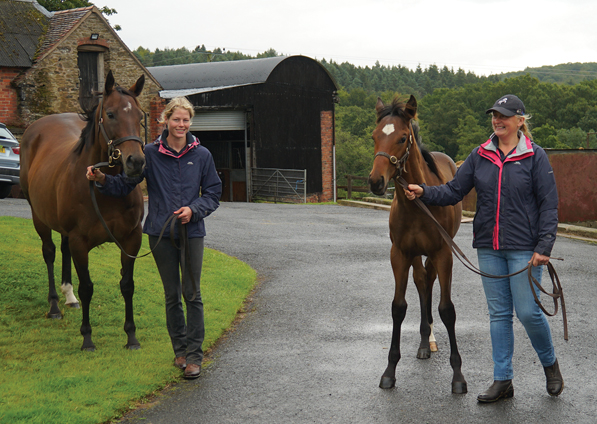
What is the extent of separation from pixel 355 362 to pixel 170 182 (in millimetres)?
2298

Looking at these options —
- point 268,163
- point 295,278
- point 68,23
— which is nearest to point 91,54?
point 68,23

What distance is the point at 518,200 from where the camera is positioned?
423 centimetres

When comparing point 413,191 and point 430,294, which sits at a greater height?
point 413,191

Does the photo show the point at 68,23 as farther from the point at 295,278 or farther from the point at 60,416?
the point at 60,416

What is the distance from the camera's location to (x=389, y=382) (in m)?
4.61

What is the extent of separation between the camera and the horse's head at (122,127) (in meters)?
4.59

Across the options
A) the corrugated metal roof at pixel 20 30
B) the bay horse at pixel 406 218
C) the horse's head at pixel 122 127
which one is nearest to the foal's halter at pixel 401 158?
the bay horse at pixel 406 218

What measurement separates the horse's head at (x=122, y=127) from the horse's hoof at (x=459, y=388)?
2978mm

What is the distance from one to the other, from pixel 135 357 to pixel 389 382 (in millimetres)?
2318

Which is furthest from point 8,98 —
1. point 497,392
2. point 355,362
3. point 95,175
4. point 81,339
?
point 497,392

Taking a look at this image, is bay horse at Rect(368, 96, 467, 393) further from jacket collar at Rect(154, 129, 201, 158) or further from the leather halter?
the leather halter

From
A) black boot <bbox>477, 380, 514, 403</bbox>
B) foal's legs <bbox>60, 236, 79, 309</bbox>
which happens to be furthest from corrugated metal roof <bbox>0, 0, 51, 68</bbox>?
black boot <bbox>477, 380, 514, 403</bbox>

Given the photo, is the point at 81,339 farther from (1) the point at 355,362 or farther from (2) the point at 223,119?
(2) the point at 223,119

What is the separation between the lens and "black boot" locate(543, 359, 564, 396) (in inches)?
170
